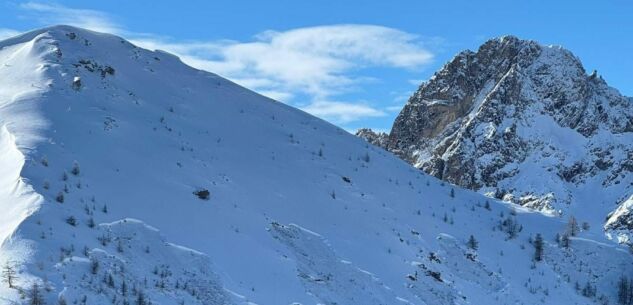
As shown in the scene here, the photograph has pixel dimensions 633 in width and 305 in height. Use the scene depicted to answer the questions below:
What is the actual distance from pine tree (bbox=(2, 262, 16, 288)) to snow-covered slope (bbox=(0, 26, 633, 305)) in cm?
10

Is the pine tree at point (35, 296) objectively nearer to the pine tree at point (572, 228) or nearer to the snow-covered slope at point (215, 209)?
the snow-covered slope at point (215, 209)

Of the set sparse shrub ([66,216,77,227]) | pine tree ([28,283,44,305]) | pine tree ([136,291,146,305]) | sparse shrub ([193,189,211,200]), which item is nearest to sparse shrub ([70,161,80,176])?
sparse shrub ([66,216,77,227])

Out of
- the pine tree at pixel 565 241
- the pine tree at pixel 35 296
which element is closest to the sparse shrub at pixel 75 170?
A: the pine tree at pixel 35 296

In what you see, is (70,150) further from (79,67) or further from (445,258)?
(445,258)

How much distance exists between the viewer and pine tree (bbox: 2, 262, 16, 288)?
12266 mm

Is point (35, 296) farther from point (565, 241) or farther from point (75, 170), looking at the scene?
point (565, 241)

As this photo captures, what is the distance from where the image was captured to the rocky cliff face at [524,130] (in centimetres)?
8881

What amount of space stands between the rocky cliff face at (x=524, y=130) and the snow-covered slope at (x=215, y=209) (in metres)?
55.0

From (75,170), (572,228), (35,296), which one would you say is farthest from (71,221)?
(572,228)

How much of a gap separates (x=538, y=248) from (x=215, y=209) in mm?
13472

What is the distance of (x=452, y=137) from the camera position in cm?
10631

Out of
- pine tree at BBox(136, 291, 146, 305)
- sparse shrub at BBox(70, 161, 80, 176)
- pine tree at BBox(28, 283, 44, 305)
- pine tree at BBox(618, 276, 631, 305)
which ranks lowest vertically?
pine tree at BBox(136, 291, 146, 305)

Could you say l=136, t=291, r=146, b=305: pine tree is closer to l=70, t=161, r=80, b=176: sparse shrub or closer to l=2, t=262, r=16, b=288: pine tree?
l=2, t=262, r=16, b=288: pine tree

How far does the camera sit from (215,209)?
1959 cm
